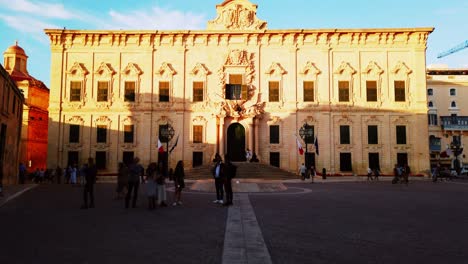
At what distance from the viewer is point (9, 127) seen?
76.3 feet

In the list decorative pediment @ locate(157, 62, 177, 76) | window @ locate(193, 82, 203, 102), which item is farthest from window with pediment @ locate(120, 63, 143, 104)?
window @ locate(193, 82, 203, 102)

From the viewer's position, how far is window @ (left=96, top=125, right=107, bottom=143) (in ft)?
118

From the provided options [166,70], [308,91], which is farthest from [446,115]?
[166,70]

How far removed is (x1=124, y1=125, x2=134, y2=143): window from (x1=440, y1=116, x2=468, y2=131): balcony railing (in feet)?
153

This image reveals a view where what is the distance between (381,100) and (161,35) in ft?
73.6

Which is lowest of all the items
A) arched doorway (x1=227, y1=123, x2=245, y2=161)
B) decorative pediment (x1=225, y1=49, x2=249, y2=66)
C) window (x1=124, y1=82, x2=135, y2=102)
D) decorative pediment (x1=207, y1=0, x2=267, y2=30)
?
arched doorway (x1=227, y1=123, x2=245, y2=161)

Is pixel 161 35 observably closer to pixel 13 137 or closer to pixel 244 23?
pixel 244 23

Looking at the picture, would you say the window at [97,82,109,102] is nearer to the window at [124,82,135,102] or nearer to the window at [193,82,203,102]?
the window at [124,82,135,102]

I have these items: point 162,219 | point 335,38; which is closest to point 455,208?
point 162,219

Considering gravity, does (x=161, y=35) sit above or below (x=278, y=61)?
above

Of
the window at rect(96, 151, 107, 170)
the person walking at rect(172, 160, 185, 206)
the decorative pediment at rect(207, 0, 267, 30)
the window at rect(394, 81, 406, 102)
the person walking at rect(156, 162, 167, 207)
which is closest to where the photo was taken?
the person walking at rect(156, 162, 167, 207)

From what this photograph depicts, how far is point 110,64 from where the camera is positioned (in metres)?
36.6

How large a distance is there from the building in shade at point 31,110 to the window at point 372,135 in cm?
4099

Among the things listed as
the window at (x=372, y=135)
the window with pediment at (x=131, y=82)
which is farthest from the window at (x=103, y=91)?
the window at (x=372, y=135)
